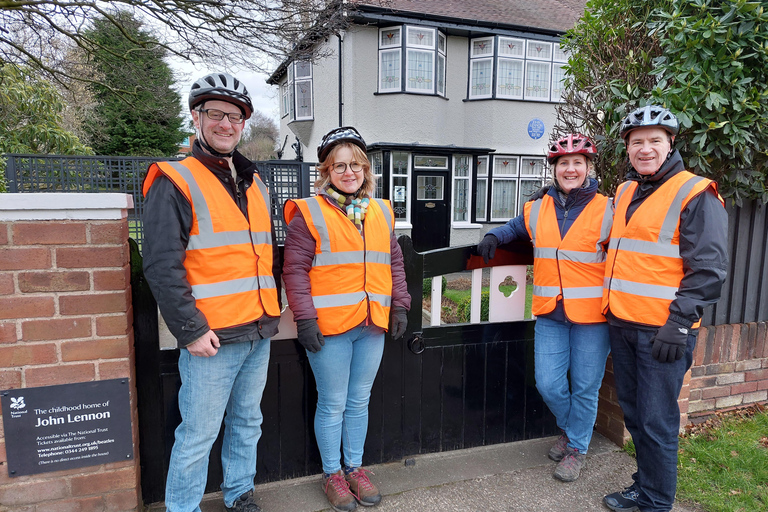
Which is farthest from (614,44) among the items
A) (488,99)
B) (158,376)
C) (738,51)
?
(488,99)

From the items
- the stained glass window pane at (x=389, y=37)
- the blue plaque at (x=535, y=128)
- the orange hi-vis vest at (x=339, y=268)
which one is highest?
the stained glass window pane at (x=389, y=37)

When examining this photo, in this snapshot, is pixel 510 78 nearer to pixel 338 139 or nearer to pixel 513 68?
pixel 513 68

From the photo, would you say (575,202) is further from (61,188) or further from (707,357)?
(61,188)

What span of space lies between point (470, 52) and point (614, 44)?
1192 cm

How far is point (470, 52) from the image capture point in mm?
14180

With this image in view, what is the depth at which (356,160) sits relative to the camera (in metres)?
2.50

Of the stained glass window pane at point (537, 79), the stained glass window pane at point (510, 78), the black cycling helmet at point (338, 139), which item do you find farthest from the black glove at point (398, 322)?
the stained glass window pane at point (537, 79)

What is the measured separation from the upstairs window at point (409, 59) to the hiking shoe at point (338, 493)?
12.1m

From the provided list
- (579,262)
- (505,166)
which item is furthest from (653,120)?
(505,166)

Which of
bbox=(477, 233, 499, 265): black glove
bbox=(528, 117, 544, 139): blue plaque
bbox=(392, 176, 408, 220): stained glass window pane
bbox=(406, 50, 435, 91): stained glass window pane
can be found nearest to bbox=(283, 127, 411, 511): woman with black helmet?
bbox=(477, 233, 499, 265): black glove

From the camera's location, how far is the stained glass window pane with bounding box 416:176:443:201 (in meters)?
13.2

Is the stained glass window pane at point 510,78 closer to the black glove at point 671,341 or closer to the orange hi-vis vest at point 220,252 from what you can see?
the black glove at point 671,341

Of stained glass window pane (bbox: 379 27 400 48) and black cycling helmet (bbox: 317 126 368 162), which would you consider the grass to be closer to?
black cycling helmet (bbox: 317 126 368 162)

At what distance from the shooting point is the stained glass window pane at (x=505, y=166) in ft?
48.1
